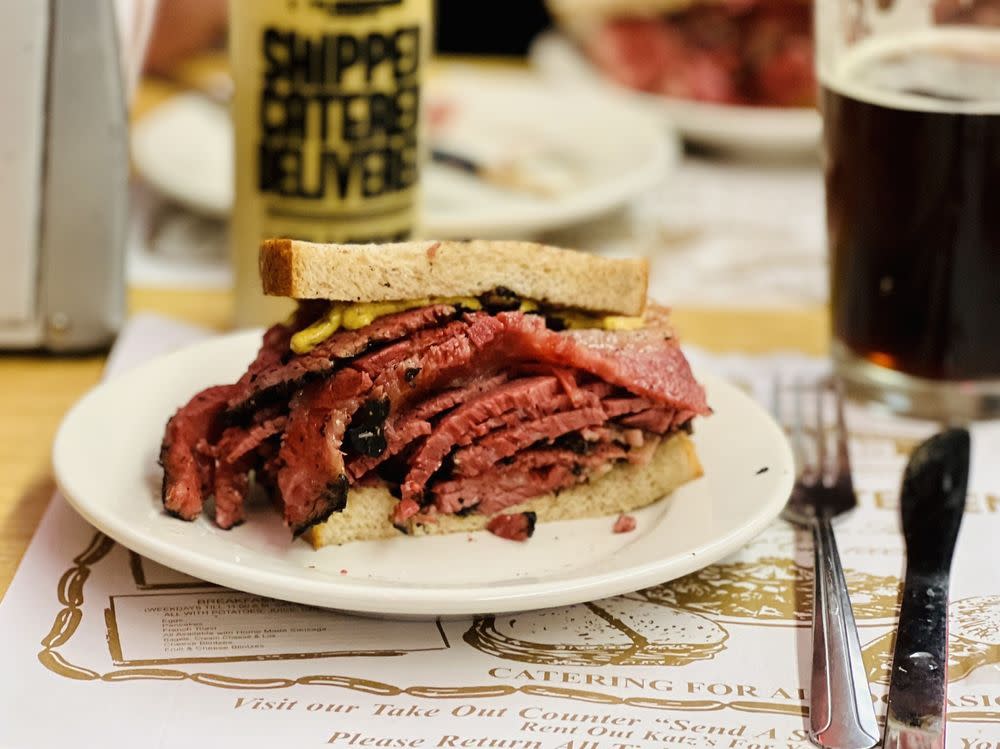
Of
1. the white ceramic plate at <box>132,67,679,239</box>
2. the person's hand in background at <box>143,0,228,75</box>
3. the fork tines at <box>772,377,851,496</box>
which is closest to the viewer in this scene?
the fork tines at <box>772,377,851,496</box>

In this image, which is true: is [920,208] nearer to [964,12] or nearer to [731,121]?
[964,12]

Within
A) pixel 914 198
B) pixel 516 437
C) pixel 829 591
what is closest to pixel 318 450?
pixel 516 437

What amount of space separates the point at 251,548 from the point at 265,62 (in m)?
0.90

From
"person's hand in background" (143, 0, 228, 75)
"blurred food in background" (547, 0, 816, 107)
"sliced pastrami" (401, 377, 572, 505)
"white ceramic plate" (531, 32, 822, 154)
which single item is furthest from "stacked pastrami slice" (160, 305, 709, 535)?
"person's hand in background" (143, 0, 228, 75)

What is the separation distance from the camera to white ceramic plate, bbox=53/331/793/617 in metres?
1.17

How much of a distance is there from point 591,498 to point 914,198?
28.0 inches

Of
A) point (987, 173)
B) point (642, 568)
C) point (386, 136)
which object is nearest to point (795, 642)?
point (642, 568)

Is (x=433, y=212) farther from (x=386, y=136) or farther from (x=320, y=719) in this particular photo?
(x=320, y=719)

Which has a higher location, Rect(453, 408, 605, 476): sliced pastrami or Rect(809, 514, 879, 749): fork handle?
Rect(453, 408, 605, 476): sliced pastrami

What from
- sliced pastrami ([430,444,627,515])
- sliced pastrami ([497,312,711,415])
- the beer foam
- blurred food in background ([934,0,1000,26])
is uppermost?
blurred food in background ([934,0,1000,26])

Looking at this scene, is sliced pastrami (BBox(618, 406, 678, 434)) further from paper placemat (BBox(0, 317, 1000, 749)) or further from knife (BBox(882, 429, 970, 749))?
knife (BBox(882, 429, 970, 749))

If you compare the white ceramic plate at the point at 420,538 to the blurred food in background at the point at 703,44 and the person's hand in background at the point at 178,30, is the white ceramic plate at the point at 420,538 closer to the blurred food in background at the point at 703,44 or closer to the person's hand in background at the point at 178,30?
the blurred food in background at the point at 703,44

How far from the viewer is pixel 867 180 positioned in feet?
6.01

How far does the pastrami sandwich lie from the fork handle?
0.73 feet
